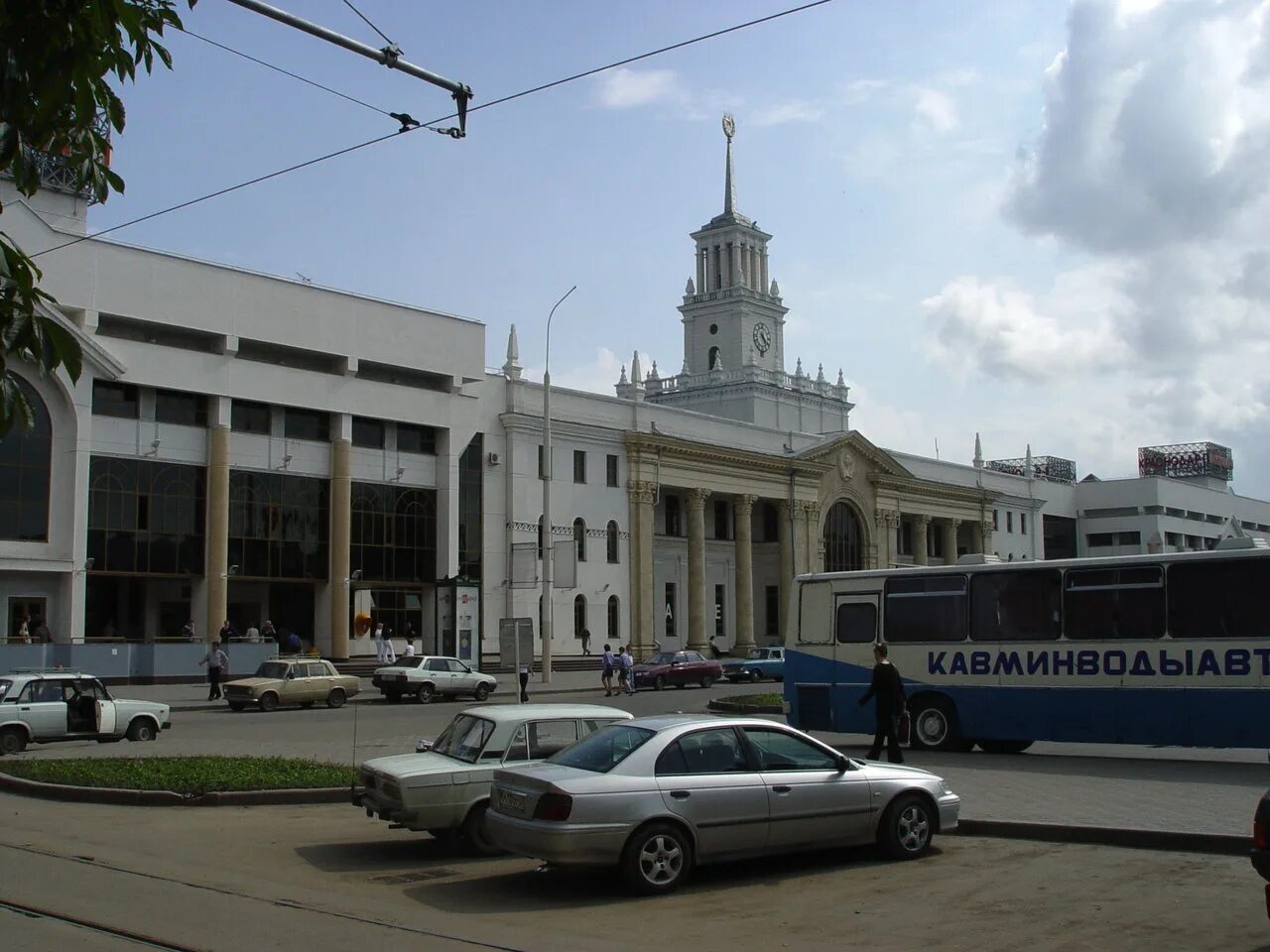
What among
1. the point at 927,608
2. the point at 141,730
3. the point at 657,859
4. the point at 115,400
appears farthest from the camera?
the point at 115,400

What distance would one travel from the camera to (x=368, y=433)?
50.6m

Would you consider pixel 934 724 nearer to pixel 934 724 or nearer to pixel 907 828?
pixel 934 724

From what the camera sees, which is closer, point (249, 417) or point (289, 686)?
point (289, 686)

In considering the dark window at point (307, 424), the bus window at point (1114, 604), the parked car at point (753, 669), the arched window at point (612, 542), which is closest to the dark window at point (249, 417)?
the dark window at point (307, 424)

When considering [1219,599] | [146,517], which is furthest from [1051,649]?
[146,517]

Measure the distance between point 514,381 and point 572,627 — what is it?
37.5 feet

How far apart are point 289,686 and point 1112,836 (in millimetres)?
25938

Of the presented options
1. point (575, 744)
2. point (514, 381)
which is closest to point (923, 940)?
point (575, 744)

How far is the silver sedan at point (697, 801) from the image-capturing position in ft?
32.6

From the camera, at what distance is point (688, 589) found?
66.2m

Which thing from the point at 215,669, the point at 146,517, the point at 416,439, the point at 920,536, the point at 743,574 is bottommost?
the point at 215,669

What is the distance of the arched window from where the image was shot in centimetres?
6119

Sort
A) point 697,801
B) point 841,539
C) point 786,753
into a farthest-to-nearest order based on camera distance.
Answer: point 841,539 < point 786,753 < point 697,801

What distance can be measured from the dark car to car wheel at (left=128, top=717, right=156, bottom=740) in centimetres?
2244
